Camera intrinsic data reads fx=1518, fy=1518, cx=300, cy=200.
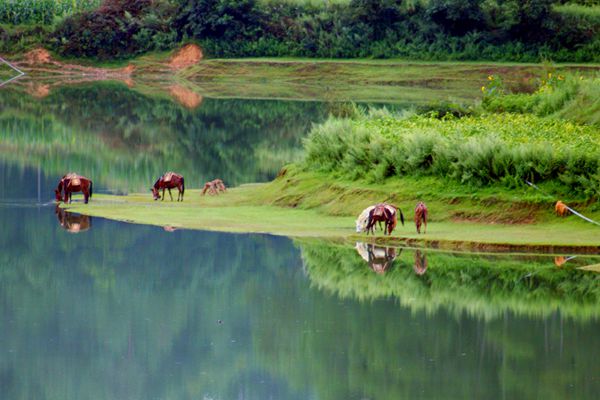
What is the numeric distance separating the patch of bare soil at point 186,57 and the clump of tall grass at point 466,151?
61103mm

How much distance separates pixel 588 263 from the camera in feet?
77.0

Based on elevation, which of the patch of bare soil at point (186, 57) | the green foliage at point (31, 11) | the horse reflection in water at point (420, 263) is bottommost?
the horse reflection in water at point (420, 263)

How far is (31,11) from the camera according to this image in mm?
102562

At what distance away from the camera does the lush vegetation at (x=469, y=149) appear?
27.2 metres

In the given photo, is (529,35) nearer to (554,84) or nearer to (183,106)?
(183,106)

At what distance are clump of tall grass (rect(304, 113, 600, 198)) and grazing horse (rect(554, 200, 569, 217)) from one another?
477 mm

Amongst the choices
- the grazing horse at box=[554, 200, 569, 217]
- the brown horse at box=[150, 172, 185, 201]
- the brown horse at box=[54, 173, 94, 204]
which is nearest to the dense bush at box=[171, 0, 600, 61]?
the brown horse at box=[150, 172, 185, 201]

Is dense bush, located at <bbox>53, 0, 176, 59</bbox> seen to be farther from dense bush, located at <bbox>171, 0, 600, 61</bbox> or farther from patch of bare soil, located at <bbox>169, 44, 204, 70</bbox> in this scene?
dense bush, located at <bbox>171, 0, 600, 61</bbox>

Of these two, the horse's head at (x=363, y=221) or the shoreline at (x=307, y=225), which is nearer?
the shoreline at (x=307, y=225)

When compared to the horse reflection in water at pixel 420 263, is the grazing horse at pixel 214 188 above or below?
above

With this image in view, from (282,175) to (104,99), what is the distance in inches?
1643

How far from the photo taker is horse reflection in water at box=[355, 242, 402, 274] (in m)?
23.4

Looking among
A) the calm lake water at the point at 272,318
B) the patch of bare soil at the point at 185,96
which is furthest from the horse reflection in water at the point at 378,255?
the patch of bare soil at the point at 185,96

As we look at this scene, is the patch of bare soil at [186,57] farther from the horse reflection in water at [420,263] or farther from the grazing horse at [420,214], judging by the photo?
the horse reflection in water at [420,263]
